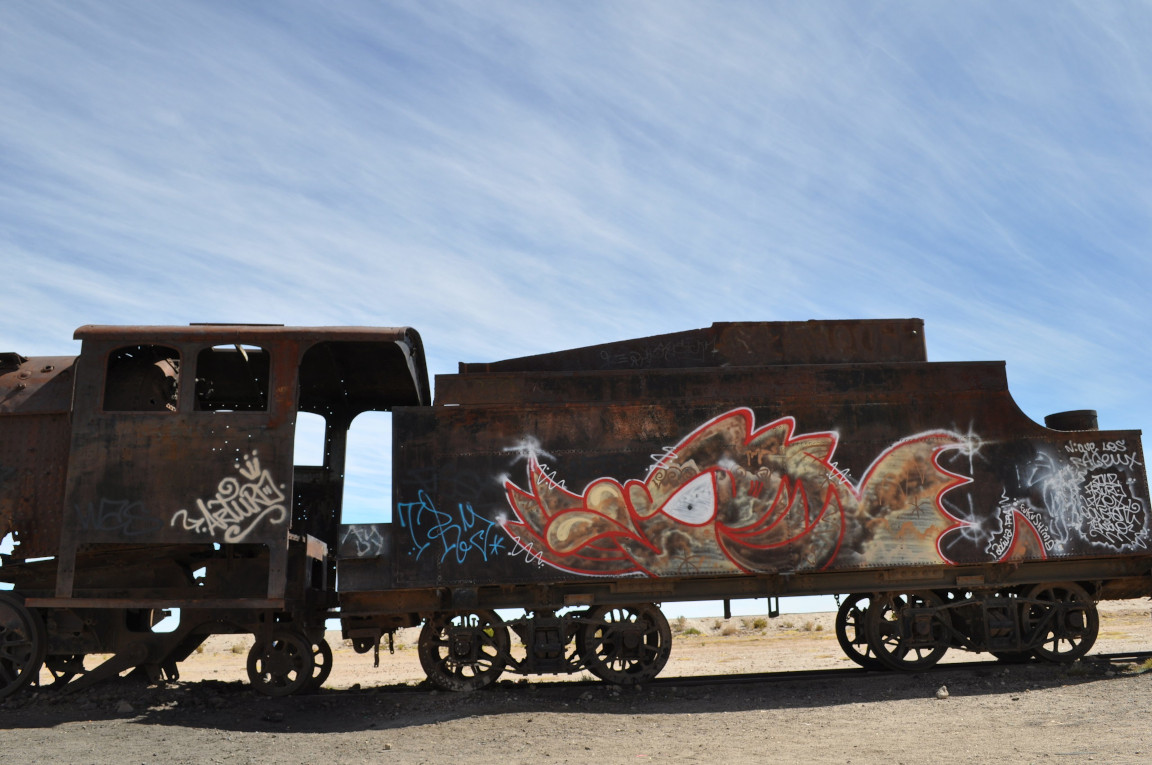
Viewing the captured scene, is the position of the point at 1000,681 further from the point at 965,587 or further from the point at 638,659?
the point at 638,659

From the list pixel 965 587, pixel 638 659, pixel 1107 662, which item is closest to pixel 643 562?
pixel 638 659

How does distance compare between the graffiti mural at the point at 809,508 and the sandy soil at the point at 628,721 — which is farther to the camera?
the graffiti mural at the point at 809,508

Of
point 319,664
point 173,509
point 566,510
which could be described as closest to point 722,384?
point 566,510

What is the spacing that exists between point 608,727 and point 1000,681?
191 inches

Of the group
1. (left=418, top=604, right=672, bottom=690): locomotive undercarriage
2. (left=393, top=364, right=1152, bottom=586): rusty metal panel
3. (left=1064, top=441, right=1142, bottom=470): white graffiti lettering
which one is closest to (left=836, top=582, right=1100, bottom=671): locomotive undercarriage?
(left=393, top=364, right=1152, bottom=586): rusty metal panel

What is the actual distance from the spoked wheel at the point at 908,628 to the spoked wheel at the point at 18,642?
391 inches

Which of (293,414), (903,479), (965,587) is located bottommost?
(965,587)

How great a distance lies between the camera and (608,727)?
8.48 meters

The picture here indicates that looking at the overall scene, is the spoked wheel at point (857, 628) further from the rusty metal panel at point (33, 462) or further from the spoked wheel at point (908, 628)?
the rusty metal panel at point (33, 462)

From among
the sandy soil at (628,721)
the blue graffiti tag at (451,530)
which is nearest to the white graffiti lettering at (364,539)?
the blue graffiti tag at (451,530)

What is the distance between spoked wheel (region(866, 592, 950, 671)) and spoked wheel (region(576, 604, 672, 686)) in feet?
8.63

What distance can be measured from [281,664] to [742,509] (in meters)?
5.88

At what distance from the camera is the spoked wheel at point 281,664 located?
34.4 feet

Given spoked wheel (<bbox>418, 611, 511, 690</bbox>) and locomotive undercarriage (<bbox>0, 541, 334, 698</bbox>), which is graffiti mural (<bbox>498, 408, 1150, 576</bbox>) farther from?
locomotive undercarriage (<bbox>0, 541, 334, 698</bbox>)
